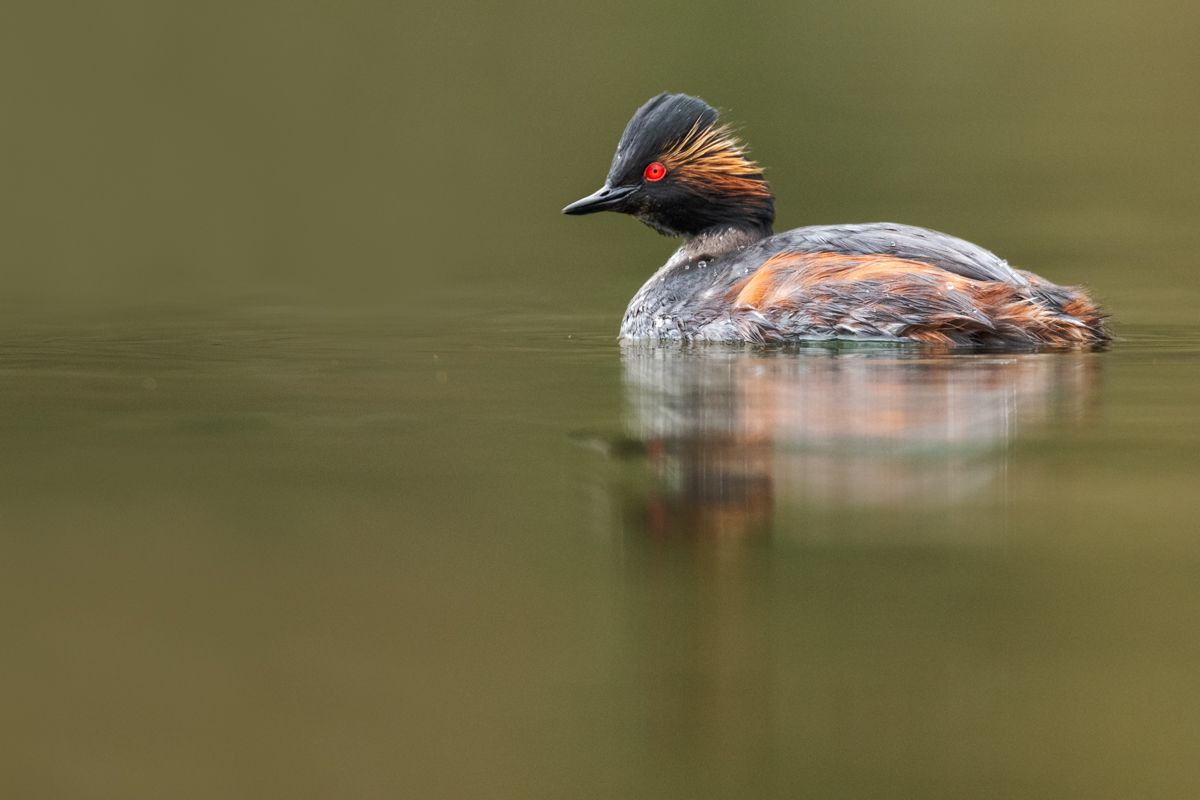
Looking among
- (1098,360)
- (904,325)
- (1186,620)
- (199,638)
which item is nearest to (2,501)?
(199,638)

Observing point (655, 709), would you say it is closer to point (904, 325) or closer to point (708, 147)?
point (904, 325)

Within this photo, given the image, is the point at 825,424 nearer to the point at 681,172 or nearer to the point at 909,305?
the point at 909,305

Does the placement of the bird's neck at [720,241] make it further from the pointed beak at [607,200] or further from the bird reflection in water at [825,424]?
the bird reflection in water at [825,424]

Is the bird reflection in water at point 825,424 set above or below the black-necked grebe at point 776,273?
below

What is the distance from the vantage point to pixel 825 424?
278 inches

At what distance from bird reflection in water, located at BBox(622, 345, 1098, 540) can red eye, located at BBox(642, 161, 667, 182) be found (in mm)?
1472

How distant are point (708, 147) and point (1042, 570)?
5990 millimetres

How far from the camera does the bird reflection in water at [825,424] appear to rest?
5.77 m

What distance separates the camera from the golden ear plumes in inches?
417

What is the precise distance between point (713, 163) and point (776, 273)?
1.29m

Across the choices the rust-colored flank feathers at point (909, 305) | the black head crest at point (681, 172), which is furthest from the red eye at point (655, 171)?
the rust-colored flank feathers at point (909, 305)

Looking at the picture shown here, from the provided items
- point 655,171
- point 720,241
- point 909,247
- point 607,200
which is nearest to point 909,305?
point 909,247

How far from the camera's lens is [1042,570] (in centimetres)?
495

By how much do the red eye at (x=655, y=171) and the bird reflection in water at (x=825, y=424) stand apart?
147 centimetres
